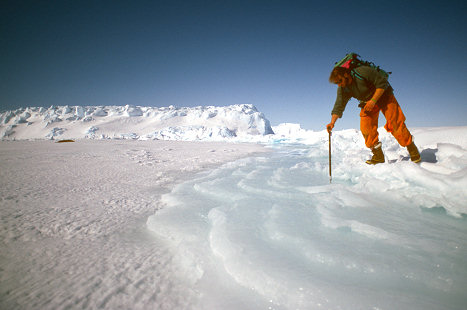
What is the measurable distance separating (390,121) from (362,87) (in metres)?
0.50

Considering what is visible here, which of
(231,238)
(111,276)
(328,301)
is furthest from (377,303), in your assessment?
(111,276)

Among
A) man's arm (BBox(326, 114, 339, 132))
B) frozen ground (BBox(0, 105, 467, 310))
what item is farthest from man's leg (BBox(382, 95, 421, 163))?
man's arm (BBox(326, 114, 339, 132))

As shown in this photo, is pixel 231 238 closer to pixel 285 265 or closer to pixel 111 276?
pixel 285 265

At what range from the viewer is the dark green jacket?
7.13 ft

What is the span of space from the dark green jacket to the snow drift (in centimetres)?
2519

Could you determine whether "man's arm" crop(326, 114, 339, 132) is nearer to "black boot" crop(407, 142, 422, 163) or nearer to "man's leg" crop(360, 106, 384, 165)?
"man's leg" crop(360, 106, 384, 165)

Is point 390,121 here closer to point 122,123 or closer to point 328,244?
point 328,244

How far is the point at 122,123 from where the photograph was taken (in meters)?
33.0

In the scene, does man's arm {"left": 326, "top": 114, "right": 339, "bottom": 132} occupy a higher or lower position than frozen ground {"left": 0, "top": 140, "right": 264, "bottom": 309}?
higher

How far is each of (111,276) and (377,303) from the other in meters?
0.89

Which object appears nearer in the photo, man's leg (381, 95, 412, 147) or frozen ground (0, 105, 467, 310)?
frozen ground (0, 105, 467, 310)

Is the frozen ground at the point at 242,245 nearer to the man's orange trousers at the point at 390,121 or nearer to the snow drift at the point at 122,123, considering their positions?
the man's orange trousers at the point at 390,121

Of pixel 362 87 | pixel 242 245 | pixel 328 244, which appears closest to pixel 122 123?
pixel 362 87

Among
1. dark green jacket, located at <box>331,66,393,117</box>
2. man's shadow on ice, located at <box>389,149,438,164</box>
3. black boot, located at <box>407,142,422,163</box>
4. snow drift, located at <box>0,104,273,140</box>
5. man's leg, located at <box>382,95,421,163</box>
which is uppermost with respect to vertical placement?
snow drift, located at <box>0,104,273,140</box>
